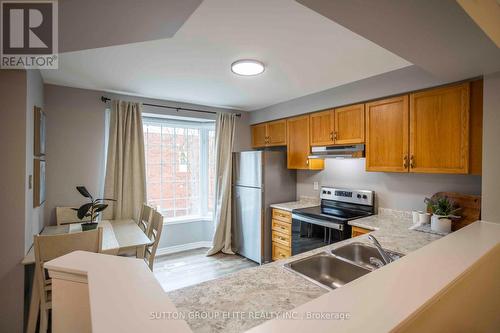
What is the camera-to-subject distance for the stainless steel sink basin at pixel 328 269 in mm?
1491

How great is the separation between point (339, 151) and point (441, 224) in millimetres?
1187

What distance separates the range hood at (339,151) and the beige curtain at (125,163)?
2282 mm

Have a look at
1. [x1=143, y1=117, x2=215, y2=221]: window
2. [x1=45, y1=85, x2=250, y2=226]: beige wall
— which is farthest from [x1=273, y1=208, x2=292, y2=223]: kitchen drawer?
[x1=45, y1=85, x2=250, y2=226]: beige wall

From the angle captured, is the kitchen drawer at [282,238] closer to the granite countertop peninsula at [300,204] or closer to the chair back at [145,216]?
the granite countertop peninsula at [300,204]

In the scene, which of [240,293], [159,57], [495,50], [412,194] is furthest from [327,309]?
[412,194]

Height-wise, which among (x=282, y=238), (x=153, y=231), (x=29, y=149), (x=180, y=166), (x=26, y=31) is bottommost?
(x=282, y=238)

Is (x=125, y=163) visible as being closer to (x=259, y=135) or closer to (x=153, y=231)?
(x=153, y=231)

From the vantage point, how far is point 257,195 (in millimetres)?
3555

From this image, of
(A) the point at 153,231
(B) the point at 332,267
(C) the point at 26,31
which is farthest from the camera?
(A) the point at 153,231

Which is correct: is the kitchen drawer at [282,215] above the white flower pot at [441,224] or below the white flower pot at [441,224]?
below

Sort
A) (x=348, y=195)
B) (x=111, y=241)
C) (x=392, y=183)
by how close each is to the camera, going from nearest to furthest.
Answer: (x=111, y=241), (x=392, y=183), (x=348, y=195)

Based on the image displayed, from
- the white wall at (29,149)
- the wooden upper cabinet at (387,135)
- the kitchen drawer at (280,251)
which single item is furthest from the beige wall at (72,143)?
the wooden upper cabinet at (387,135)

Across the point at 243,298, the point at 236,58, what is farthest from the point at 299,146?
the point at 243,298

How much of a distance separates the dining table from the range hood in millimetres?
2183
